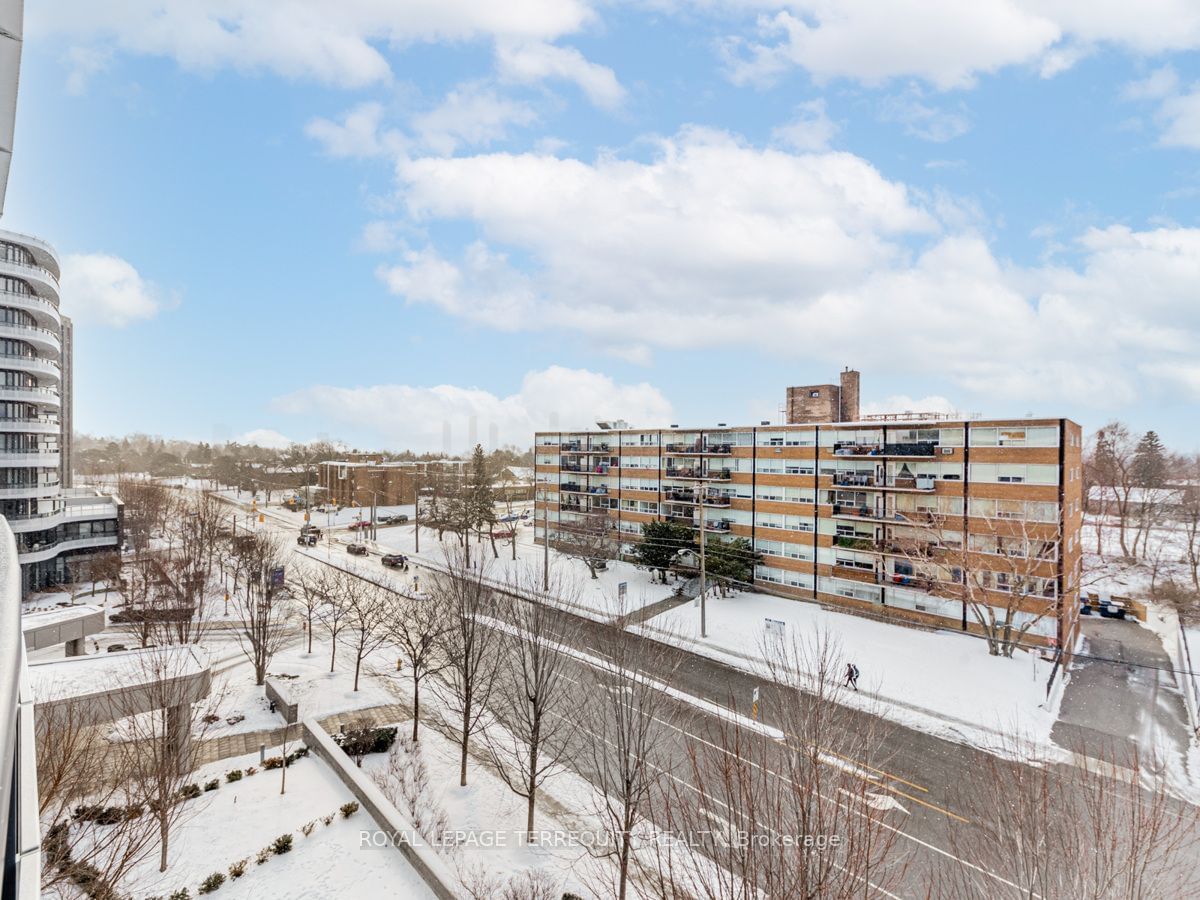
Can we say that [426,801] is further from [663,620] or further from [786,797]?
[663,620]

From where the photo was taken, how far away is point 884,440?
30.0m

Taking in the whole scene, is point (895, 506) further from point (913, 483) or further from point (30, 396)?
point (30, 396)

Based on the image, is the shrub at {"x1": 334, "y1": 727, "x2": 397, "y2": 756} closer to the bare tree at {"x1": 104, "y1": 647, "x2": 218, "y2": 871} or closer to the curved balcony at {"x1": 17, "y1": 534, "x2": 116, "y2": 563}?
the bare tree at {"x1": 104, "y1": 647, "x2": 218, "y2": 871}

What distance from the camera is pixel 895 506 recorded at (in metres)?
29.7

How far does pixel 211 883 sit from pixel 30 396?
39500mm

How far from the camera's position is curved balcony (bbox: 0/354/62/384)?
3359 cm

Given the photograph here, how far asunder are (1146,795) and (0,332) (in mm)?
57419

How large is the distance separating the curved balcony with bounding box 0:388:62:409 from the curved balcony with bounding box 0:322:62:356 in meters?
2.83

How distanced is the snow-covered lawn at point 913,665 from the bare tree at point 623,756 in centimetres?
287

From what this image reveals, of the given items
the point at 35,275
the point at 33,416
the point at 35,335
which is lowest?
the point at 33,416

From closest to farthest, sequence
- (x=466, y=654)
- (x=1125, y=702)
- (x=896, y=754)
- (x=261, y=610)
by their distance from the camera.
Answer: (x=466, y=654)
(x=896, y=754)
(x=1125, y=702)
(x=261, y=610)

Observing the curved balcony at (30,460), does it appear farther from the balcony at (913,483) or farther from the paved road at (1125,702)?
the paved road at (1125,702)

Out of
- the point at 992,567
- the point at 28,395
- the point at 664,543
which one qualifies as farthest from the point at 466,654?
the point at 28,395

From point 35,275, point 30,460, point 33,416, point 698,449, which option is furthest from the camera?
point 698,449
